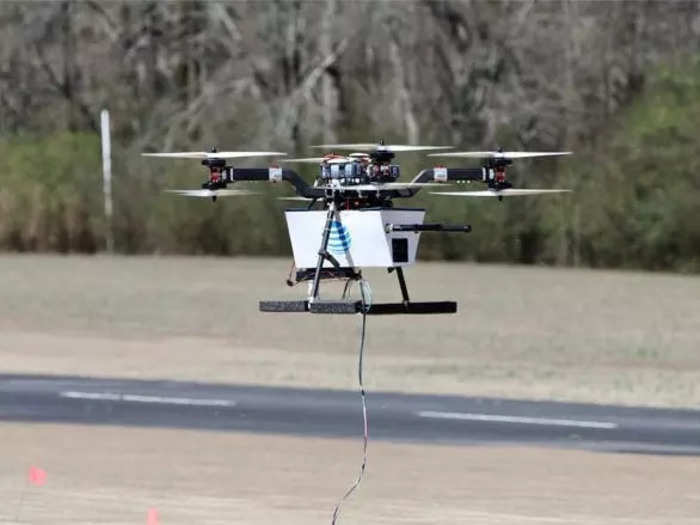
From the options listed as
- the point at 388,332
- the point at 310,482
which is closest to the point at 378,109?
the point at 388,332

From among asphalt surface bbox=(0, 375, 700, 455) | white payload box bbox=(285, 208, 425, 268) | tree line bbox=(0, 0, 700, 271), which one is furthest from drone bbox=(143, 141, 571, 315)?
tree line bbox=(0, 0, 700, 271)

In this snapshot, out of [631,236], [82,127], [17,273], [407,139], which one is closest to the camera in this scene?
[17,273]

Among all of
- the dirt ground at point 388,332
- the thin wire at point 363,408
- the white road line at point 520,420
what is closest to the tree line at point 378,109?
the dirt ground at point 388,332

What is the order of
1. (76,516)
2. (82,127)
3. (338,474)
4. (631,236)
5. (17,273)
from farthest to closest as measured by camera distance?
(82,127), (631,236), (17,273), (338,474), (76,516)

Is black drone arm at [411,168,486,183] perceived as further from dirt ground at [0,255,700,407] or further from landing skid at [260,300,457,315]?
dirt ground at [0,255,700,407]

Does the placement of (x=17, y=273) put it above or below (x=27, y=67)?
below

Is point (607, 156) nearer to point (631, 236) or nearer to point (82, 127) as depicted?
point (631, 236)

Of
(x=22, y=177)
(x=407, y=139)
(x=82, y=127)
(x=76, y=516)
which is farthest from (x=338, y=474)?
(x=82, y=127)

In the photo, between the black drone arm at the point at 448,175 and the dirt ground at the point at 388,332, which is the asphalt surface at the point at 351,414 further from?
the black drone arm at the point at 448,175
